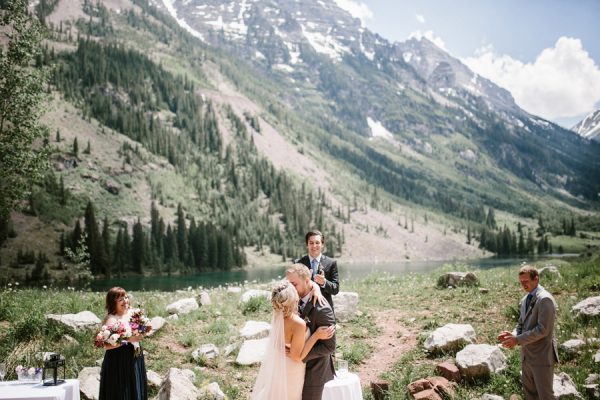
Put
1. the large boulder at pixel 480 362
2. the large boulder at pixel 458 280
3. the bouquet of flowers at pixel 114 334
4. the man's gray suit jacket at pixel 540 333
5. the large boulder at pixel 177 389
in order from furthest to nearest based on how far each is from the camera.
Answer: the large boulder at pixel 458 280 → the large boulder at pixel 480 362 → the large boulder at pixel 177 389 → the man's gray suit jacket at pixel 540 333 → the bouquet of flowers at pixel 114 334

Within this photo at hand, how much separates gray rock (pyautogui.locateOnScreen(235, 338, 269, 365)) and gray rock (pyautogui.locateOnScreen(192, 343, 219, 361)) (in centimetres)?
72

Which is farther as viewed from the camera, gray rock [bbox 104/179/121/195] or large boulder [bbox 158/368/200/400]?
gray rock [bbox 104/179/121/195]

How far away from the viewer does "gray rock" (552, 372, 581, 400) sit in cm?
847

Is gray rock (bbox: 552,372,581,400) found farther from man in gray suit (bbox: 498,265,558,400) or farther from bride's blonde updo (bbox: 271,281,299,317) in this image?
bride's blonde updo (bbox: 271,281,299,317)

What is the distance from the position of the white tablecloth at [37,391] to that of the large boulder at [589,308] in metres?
12.9

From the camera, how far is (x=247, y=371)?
11969 mm

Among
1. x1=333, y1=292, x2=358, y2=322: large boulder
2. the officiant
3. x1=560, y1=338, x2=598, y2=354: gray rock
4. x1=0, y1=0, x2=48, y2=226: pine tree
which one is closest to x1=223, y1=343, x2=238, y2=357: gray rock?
x1=333, y1=292, x2=358, y2=322: large boulder

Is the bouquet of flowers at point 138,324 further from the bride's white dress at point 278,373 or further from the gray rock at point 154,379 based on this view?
the gray rock at point 154,379

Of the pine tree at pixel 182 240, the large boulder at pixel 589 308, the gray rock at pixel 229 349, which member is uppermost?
the large boulder at pixel 589 308

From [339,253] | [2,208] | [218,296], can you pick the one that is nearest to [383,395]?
[218,296]

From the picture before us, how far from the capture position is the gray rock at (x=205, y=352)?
12.3 metres

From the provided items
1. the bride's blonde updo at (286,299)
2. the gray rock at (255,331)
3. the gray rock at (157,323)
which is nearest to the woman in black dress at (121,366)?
the bride's blonde updo at (286,299)

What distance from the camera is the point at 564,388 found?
28.2 ft

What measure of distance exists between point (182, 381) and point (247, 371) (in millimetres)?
2743
